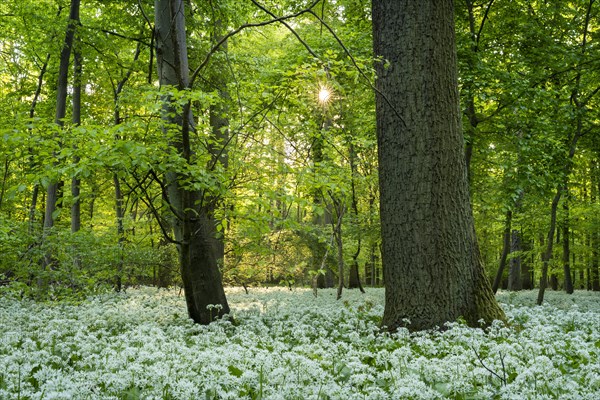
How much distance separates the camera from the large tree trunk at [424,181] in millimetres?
5375

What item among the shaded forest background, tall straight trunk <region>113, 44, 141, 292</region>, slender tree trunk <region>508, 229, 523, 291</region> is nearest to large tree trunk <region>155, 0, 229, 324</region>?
the shaded forest background

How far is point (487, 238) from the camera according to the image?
24531mm

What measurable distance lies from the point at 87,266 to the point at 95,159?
6.09 meters

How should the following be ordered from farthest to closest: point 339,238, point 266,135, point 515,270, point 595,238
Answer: point 515,270 → point 595,238 → point 339,238 → point 266,135

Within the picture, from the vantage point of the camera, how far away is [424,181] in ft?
18.0

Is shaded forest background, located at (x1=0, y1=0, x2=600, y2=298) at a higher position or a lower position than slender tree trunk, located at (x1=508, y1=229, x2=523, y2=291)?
higher

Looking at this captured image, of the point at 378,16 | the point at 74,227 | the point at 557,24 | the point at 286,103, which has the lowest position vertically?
the point at 74,227

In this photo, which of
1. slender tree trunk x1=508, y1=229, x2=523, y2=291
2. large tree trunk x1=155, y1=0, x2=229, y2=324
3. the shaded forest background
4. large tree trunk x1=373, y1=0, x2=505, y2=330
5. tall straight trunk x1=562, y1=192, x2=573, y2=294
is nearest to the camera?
large tree trunk x1=373, y1=0, x2=505, y2=330

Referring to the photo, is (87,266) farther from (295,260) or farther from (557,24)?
(557,24)

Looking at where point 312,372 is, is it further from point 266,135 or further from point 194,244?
point 266,135

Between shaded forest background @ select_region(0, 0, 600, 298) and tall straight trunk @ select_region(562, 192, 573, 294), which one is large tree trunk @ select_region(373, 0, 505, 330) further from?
tall straight trunk @ select_region(562, 192, 573, 294)

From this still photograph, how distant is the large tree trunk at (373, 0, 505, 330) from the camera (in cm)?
538

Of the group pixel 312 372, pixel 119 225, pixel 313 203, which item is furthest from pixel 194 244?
pixel 119 225

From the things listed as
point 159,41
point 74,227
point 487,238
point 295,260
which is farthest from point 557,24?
point 487,238
